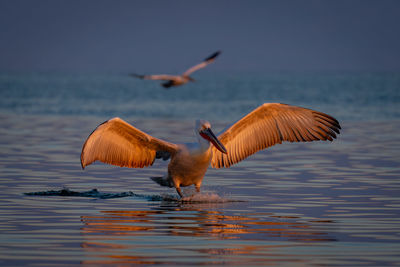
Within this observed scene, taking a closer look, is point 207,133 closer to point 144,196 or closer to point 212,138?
point 212,138

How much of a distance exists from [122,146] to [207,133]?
1.34 meters

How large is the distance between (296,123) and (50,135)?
10.8 m

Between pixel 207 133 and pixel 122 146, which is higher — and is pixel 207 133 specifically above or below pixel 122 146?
above

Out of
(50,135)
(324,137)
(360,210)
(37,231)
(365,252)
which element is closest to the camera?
(365,252)

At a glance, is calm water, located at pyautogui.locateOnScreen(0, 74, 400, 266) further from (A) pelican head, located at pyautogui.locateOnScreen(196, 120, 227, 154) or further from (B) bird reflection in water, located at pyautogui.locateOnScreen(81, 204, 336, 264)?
(A) pelican head, located at pyautogui.locateOnScreen(196, 120, 227, 154)

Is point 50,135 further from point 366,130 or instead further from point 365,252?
point 365,252

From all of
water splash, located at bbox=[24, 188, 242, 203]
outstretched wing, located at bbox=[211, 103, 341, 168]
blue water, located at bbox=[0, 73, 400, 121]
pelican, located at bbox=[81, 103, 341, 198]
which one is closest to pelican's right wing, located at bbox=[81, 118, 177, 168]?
pelican, located at bbox=[81, 103, 341, 198]

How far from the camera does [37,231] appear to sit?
9125mm

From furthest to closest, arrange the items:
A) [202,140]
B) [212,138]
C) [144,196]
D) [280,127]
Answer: [280,127], [144,196], [202,140], [212,138]

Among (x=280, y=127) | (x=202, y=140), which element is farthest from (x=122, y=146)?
(x=280, y=127)

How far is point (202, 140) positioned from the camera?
11773 mm

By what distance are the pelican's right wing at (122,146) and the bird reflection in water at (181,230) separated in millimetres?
1405

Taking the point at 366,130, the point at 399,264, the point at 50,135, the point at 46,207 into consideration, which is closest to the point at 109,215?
the point at 46,207

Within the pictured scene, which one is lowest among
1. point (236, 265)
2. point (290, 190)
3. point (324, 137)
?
point (236, 265)
